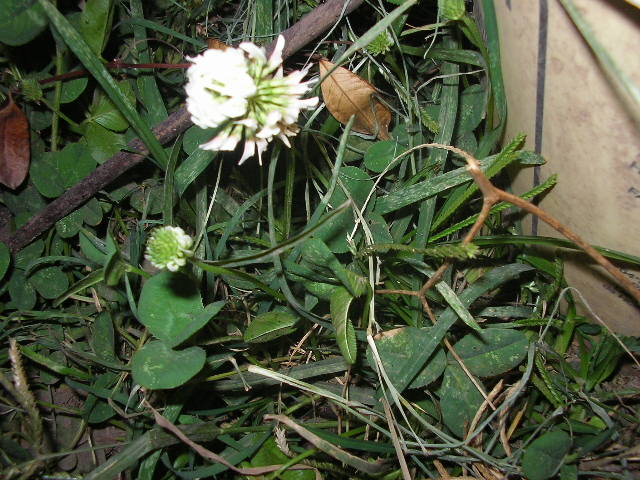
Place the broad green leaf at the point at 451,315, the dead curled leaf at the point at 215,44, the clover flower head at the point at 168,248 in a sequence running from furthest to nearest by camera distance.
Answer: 1. the dead curled leaf at the point at 215,44
2. the broad green leaf at the point at 451,315
3. the clover flower head at the point at 168,248

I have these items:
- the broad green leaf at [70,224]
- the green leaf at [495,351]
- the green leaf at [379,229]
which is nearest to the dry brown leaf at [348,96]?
the green leaf at [379,229]

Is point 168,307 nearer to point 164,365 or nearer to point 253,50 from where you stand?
point 164,365

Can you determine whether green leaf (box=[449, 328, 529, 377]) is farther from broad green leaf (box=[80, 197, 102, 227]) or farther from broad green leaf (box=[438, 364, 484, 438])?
broad green leaf (box=[80, 197, 102, 227])

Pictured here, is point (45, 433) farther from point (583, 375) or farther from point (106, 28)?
point (583, 375)

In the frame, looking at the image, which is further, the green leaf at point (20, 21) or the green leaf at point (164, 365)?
the green leaf at point (20, 21)

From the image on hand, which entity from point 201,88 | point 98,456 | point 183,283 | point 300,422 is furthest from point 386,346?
point 98,456

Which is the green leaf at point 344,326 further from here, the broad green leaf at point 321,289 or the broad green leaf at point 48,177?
the broad green leaf at point 48,177

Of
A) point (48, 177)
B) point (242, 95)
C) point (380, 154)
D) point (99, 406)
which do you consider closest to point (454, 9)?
point (380, 154)
